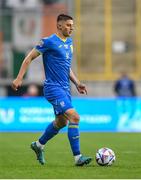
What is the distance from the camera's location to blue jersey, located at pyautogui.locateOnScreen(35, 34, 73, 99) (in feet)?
38.7

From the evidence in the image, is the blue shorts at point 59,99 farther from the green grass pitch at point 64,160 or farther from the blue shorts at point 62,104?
the green grass pitch at point 64,160

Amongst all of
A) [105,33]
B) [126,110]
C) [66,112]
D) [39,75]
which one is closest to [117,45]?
[105,33]

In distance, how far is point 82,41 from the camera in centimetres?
3067

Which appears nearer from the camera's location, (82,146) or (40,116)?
(82,146)

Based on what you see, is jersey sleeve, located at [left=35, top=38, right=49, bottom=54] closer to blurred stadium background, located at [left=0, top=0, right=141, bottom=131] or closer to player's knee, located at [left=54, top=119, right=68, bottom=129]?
player's knee, located at [left=54, top=119, right=68, bottom=129]

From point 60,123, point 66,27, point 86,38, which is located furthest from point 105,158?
point 86,38

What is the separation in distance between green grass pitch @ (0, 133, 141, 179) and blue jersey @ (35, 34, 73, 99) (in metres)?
1.13

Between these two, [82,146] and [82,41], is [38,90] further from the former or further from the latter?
[82,146]

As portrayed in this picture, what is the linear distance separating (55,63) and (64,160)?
1.76 meters

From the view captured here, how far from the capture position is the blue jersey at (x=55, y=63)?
38.7 ft

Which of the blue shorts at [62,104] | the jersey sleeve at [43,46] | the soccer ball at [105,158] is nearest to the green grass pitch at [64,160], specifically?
the soccer ball at [105,158]

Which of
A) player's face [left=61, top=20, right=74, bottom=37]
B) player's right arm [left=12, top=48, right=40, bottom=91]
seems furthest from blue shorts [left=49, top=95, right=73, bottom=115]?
player's face [left=61, top=20, right=74, bottom=37]

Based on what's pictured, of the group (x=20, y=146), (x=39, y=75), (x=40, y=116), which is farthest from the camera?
(x=39, y=75)

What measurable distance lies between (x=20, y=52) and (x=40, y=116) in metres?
6.79
